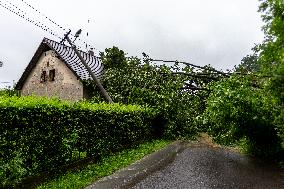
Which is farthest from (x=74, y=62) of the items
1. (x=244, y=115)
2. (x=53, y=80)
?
(x=244, y=115)

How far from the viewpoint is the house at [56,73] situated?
2806cm

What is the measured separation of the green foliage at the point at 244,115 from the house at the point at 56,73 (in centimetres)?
1405

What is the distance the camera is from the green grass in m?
9.40

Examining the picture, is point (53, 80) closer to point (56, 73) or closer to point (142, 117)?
point (56, 73)

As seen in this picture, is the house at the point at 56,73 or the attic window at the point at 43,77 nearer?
the house at the point at 56,73

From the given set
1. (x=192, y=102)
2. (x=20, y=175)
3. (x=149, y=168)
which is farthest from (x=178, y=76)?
(x=20, y=175)

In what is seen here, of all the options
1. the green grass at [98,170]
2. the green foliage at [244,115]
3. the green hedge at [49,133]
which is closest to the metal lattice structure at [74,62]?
the green grass at [98,170]

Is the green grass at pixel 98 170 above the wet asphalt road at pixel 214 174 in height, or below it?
above

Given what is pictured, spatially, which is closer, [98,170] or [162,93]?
[98,170]

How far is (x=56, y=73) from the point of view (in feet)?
98.0

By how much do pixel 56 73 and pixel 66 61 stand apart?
175 centimetres

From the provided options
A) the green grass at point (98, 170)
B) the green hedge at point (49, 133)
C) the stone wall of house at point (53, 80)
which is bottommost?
the green grass at point (98, 170)

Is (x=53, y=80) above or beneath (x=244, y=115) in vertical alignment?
above

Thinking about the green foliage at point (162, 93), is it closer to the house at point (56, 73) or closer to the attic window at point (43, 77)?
the house at point (56, 73)
